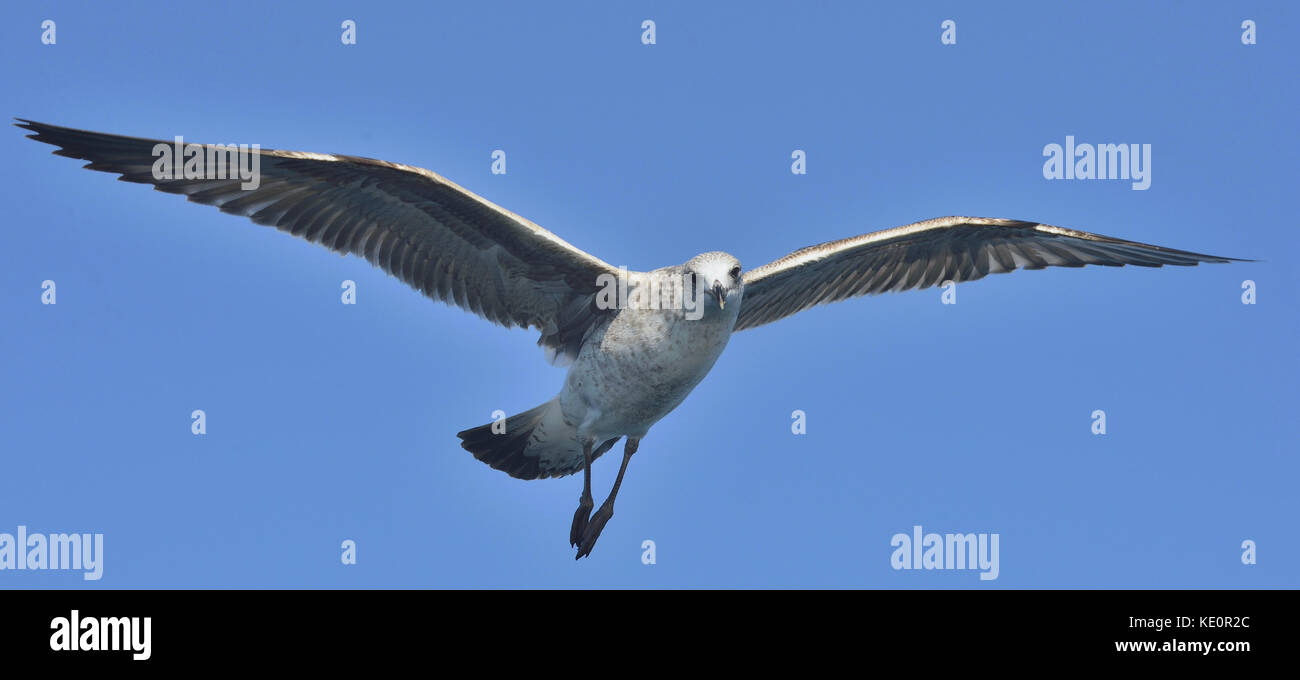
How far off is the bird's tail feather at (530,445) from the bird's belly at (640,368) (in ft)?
1.76

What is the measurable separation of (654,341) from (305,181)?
299cm

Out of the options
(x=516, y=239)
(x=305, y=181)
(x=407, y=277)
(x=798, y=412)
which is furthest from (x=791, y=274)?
(x=305, y=181)

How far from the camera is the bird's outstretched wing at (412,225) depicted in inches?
401

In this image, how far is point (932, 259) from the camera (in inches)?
492

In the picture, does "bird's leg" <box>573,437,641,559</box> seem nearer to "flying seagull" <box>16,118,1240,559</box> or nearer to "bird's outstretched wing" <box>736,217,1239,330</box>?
"flying seagull" <box>16,118,1240,559</box>

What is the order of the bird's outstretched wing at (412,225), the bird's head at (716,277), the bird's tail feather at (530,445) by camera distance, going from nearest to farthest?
the bird's head at (716,277) < the bird's outstretched wing at (412,225) < the bird's tail feather at (530,445)

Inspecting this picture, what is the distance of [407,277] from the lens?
1130 cm

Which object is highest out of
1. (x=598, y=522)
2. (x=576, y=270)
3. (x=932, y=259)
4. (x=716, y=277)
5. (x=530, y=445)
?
(x=932, y=259)

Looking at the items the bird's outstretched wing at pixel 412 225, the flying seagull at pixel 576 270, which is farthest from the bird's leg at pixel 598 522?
the bird's outstretched wing at pixel 412 225

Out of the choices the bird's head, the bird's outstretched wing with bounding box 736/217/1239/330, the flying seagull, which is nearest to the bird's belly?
the flying seagull

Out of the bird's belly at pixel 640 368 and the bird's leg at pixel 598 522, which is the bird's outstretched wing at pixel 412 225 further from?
the bird's leg at pixel 598 522

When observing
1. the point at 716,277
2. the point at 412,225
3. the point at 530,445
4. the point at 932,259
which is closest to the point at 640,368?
the point at 716,277

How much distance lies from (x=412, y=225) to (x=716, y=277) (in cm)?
266

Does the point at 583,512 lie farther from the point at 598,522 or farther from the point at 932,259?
the point at 932,259
